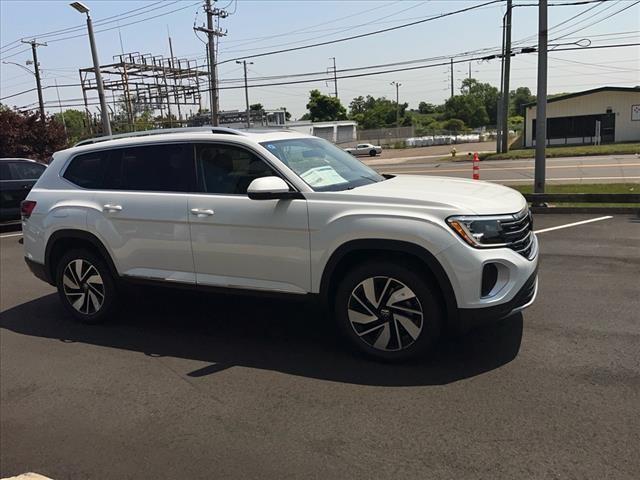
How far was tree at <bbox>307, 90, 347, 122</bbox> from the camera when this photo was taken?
102 metres

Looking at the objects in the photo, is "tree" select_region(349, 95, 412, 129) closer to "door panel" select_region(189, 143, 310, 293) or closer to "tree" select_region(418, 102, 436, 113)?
"tree" select_region(418, 102, 436, 113)

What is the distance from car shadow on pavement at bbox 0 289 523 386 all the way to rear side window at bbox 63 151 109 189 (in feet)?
3.86

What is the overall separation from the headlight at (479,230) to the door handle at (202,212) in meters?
1.96

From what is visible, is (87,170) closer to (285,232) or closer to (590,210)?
(285,232)

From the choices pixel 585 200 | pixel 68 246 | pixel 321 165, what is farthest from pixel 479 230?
pixel 585 200

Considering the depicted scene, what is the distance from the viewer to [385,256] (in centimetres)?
406

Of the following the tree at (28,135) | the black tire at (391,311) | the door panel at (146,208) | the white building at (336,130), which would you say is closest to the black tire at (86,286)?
the door panel at (146,208)

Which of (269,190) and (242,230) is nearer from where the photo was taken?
(269,190)

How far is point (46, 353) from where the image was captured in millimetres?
4949

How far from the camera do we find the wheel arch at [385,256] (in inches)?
150

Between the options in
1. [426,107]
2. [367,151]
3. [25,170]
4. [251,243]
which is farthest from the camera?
[426,107]

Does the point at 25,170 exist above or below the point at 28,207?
above

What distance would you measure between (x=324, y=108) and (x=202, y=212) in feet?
332

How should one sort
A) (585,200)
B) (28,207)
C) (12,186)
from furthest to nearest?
(12,186) < (585,200) < (28,207)
